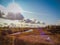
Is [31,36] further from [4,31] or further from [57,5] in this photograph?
[57,5]

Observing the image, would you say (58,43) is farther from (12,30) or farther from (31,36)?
(12,30)

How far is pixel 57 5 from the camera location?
72.1 inches

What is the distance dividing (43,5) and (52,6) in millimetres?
133

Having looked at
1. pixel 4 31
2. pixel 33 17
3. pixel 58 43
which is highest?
pixel 33 17

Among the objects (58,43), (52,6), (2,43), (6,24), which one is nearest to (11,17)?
(6,24)

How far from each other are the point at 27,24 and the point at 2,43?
449 millimetres

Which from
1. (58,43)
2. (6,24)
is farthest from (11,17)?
(58,43)

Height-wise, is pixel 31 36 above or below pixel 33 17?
below

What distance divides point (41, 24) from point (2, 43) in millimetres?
622

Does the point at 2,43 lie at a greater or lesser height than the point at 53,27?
lesser

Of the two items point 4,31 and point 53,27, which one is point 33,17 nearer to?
point 53,27

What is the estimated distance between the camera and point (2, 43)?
5.82ft

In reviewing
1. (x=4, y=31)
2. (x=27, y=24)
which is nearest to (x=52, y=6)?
(x=27, y=24)

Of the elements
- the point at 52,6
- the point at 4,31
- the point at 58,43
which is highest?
the point at 52,6
